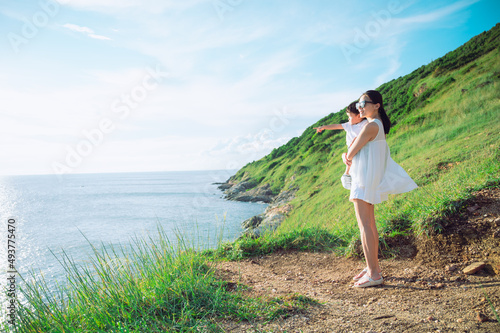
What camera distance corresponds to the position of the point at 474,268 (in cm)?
371

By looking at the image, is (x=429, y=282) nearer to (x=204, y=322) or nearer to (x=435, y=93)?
(x=204, y=322)

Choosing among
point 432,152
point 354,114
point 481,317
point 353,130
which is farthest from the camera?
point 432,152

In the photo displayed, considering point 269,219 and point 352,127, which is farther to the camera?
point 269,219

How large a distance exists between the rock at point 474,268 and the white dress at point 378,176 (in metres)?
1.25

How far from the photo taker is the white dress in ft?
12.4

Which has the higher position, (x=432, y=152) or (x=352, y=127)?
(x=352, y=127)

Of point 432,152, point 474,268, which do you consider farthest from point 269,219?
point 474,268

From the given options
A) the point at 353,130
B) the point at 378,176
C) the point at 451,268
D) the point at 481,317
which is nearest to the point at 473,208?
the point at 451,268

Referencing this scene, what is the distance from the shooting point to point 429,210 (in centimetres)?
491

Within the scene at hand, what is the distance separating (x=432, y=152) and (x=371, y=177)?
9537 millimetres

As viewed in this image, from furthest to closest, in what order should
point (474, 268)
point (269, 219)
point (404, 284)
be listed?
point (269, 219) < point (404, 284) < point (474, 268)

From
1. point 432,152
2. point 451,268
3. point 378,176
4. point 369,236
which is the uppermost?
point 378,176

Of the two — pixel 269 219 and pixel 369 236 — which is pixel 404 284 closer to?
pixel 369 236

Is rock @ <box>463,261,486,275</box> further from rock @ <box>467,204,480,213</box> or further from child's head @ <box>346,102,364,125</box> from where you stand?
child's head @ <box>346,102,364,125</box>
